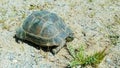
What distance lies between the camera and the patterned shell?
17.6 feet

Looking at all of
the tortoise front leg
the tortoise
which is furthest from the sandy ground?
the tortoise

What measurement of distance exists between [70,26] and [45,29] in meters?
1.02

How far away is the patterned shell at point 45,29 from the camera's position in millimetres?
5367

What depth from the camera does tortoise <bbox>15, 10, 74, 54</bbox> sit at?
211 inches

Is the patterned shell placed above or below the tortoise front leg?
above

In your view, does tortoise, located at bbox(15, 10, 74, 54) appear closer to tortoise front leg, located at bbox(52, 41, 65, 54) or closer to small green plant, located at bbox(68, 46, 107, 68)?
tortoise front leg, located at bbox(52, 41, 65, 54)

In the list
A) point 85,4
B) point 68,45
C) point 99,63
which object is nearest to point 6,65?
point 68,45

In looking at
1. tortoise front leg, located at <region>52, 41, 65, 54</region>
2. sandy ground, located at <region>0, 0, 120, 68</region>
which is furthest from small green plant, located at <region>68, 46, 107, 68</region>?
tortoise front leg, located at <region>52, 41, 65, 54</region>

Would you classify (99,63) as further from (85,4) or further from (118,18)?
(85,4)

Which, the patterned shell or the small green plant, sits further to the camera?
the patterned shell

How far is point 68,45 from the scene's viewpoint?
5.75 meters

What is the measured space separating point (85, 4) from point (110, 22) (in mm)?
893

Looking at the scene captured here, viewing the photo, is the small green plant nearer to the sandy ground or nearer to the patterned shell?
the sandy ground

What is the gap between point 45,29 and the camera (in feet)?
17.7
